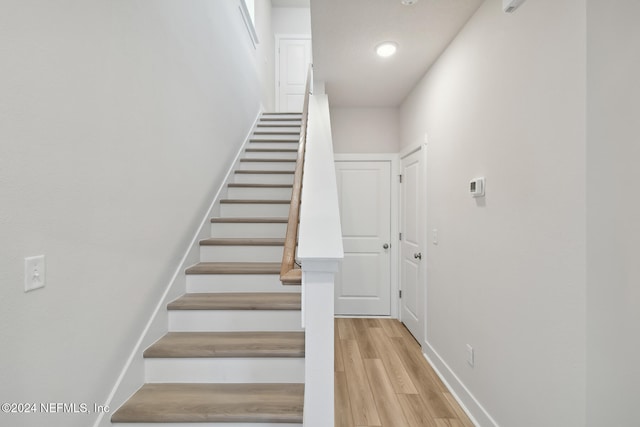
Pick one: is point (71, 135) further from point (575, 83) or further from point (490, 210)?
point (490, 210)

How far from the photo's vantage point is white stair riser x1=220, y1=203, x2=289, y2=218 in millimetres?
2723

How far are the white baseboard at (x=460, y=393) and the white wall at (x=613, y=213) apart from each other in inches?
31.6

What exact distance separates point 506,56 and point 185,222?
2153 millimetres

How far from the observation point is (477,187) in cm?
189

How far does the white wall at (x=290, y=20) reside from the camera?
5828 mm

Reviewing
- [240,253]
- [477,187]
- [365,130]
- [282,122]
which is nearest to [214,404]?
[240,253]

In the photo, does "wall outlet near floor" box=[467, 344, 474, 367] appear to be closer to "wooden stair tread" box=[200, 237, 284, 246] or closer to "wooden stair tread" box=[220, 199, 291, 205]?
"wooden stair tread" box=[200, 237, 284, 246]

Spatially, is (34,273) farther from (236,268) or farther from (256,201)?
(256,201)

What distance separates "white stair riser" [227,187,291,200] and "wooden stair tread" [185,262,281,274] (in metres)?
0.83

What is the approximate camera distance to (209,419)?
1.37m

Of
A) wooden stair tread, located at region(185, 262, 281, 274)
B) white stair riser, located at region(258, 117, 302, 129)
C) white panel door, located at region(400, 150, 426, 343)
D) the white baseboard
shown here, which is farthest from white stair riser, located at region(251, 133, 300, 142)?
the white baseboard

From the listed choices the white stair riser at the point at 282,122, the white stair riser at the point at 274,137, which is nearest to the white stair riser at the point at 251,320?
the white stair riser at the point at 274,137

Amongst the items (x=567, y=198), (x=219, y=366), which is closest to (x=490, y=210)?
(x=567, y=198)

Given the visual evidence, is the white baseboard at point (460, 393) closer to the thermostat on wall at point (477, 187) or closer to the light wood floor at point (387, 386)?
the light wood floor at point (387, 386)
